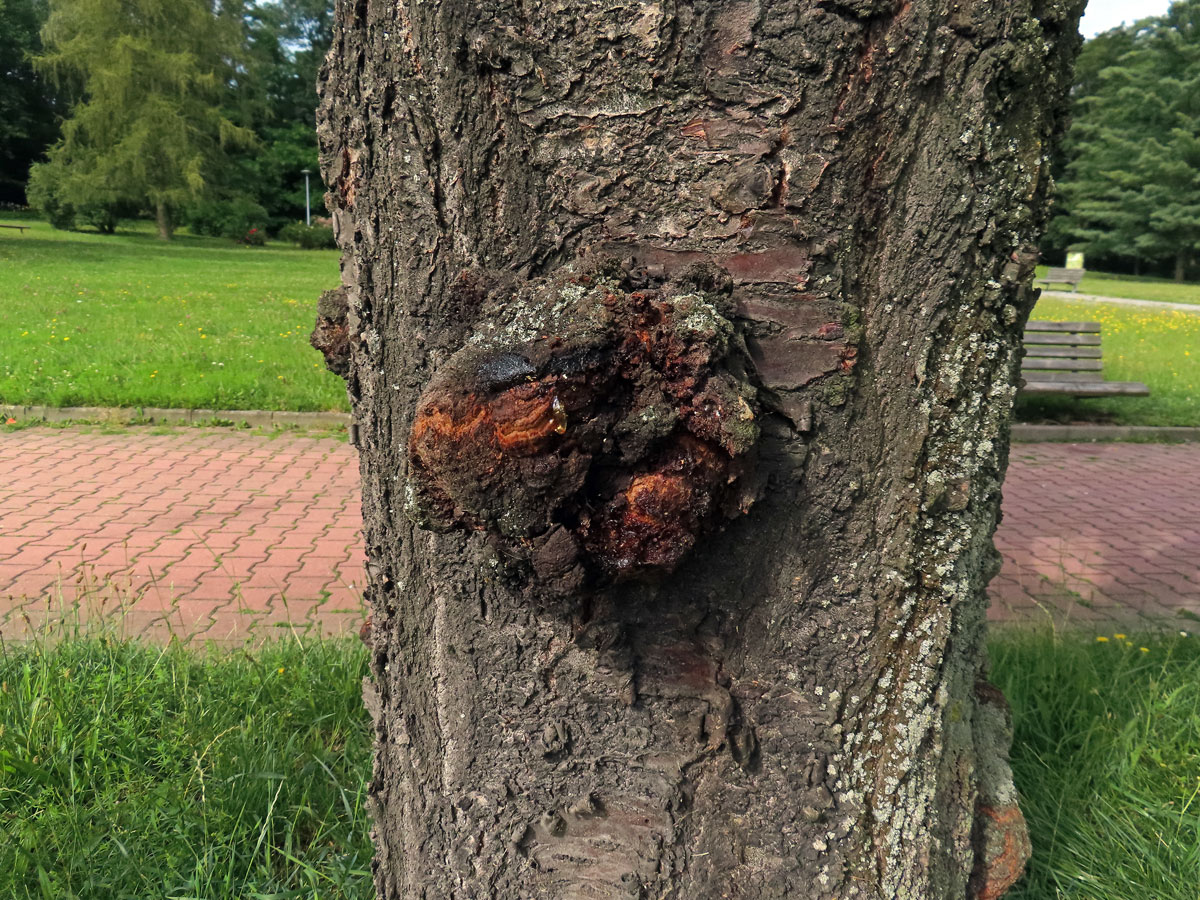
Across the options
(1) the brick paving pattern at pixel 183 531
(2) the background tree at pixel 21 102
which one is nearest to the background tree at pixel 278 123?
(2) the background tree at pixel 21 102

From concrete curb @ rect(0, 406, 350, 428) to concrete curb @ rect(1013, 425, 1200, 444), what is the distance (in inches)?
254

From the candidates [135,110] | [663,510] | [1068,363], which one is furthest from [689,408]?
[135,110]

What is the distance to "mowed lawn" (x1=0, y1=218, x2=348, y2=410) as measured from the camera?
823 cm

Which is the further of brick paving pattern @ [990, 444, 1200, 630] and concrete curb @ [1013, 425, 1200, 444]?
concrete curb @ [1013, 425, 1200, 444]

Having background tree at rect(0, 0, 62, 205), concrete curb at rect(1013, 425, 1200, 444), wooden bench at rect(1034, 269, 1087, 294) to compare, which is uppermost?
background tree at rect(0, 0, 62, 205)

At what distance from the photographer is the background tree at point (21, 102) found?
43.4 meters

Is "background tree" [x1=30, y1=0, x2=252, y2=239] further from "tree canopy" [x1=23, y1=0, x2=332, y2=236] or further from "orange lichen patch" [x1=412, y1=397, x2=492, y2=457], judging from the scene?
"orange lichen patch" [x1=412, y1=397, x2=492, y2=457]

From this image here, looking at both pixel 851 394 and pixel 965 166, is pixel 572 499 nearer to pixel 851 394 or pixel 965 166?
pixel 851 394

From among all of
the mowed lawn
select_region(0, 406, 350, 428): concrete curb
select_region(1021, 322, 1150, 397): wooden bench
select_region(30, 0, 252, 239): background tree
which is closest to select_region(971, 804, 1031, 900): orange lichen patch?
select_region(0, 406, 350, 428): concrete curb

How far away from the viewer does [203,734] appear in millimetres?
2605

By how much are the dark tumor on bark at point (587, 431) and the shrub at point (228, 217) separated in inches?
1747

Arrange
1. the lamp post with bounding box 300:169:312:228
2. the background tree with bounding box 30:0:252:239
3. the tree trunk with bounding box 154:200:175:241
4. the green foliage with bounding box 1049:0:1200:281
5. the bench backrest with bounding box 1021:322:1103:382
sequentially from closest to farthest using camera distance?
the bench backrest with bounding box 1021:322:1103:382 → the background tree with bounding box 30:0:252:239 → the tree trunk with bounding box 154:200:175:241 → the green foliage with bounding box 1049:0:1200:281 → the lamp post with bounding box 300:169:312:228

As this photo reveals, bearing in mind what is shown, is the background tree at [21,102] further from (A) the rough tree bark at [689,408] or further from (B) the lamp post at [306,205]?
(A) the rough tree bark at [689,408]

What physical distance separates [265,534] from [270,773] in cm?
326
